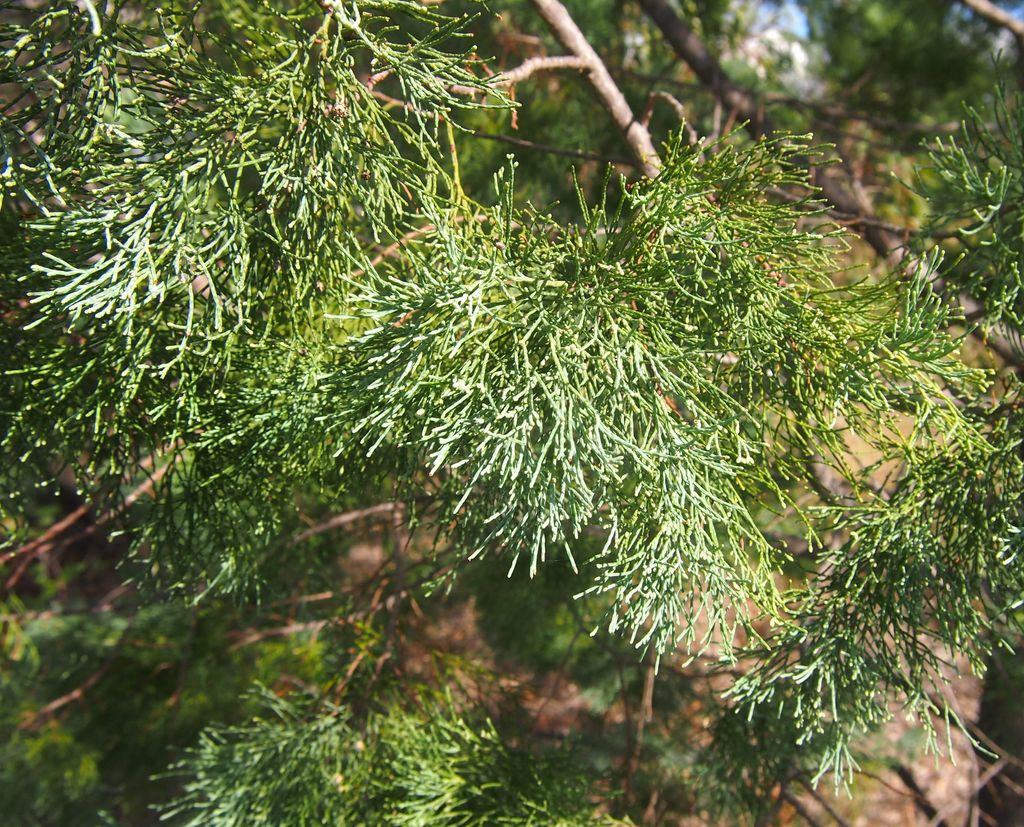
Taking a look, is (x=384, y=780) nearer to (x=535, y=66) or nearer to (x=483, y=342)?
(x=483, y=342)

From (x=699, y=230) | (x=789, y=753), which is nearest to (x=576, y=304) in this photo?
(x=699, y=230)

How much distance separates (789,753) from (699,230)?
0.97 metres

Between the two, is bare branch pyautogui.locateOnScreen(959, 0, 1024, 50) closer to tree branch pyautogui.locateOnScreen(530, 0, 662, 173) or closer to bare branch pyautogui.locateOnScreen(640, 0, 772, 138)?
bare branch pyautogui.locateOnScreen(640, 0, 772, 138)

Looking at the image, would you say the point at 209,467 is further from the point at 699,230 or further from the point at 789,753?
the point at 789,753

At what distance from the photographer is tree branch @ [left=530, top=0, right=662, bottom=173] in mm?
1198

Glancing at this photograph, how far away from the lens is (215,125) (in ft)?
2.62

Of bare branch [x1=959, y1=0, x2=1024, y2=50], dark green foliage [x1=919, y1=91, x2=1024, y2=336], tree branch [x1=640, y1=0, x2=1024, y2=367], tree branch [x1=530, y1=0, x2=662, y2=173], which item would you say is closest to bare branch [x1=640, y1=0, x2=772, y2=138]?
tree branch [x1=640, y1=0, x2=1024, y2=367]

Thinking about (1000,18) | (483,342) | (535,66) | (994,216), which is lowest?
(483,342)

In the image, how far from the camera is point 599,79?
1.23 metres

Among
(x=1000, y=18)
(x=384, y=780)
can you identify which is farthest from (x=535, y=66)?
(x=1000, y=18)

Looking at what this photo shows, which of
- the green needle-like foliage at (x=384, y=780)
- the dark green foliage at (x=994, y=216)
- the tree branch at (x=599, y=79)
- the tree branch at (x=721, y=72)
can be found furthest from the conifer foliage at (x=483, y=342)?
the tree branch at (x=721, y=72)

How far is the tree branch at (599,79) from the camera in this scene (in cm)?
120

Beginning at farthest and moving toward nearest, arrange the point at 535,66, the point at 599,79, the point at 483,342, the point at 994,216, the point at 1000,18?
the point at 1000,18
the point at 599,79
the point at 535,66
the point at 994,216
the point at 483,342

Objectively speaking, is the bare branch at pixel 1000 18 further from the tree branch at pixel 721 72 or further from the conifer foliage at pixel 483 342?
the conifer foliage at pixel 483 342
